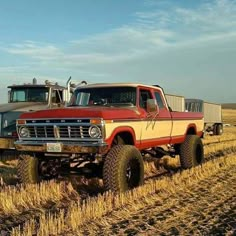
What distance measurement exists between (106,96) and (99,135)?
6.32 ft

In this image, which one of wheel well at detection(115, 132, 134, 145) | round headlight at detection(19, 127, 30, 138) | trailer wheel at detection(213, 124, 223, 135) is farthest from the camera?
trailer wheel at detection(213, 124, 223, 135)

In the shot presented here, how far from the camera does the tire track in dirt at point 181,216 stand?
5.97 m

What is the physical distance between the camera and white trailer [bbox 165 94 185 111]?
101 ft

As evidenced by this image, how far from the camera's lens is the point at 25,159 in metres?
9.55

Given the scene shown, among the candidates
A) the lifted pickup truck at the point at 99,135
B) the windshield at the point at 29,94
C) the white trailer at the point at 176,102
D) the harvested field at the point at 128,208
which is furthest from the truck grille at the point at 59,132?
the white trailer at the point at 176,102

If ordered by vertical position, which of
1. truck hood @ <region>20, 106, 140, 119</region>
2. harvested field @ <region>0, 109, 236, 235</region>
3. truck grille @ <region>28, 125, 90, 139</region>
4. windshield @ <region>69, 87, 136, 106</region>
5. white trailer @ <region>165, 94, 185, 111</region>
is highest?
white trailer @ <region>165, 94, 185, 111</region>

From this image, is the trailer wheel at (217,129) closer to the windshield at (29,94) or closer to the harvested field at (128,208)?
the windshield at (29,94)

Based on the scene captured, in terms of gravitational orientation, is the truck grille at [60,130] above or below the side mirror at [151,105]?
below

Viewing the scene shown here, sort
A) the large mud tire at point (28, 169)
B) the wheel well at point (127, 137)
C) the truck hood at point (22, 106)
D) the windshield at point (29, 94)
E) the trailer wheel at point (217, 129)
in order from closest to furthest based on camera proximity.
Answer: the wheel well at point (127, 137)
the large mud tire at point (28, 169)
the truck hood at point (22, 106)
the windshield at point (29, 94)
the trailer wheel at point (217, 129)

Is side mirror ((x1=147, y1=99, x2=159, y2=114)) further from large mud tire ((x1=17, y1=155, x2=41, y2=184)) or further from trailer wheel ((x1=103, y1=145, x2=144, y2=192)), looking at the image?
large mud tire ((x1=17, y1=155, x2=41, y2=184))

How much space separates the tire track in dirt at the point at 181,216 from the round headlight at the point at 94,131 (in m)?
1.52

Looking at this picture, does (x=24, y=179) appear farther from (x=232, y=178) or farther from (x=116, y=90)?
(x=232, y=178)

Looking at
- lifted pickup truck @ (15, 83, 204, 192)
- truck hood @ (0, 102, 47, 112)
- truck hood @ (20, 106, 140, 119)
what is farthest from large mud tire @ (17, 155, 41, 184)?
truck hood @ (0, 102, 47, 112)

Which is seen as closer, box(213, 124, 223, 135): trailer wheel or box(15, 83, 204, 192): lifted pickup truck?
box(15, 83, 204, 192): lifted pickup truck
